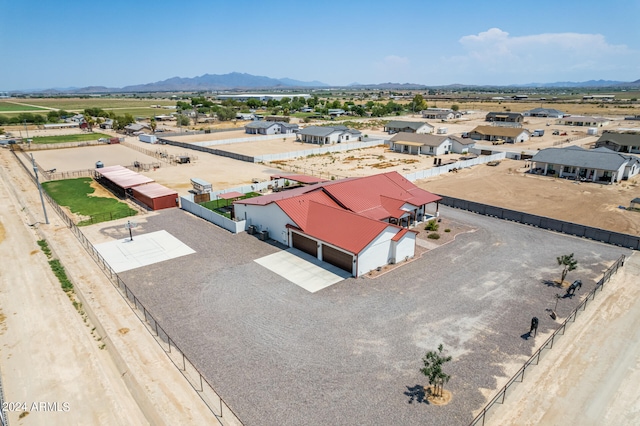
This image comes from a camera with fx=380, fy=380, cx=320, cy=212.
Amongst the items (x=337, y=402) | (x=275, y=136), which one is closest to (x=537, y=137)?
(x=275, y=136)

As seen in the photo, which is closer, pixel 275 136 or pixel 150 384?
pixel 150 384

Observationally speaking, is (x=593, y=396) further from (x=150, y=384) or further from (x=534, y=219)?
(x=534, y=219)

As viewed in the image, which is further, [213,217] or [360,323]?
[213,217]

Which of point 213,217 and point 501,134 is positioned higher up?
point 501,134

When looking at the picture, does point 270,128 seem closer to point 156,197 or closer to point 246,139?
point 246,139

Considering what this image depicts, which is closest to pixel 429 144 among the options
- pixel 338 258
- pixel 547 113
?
pixel 338 258

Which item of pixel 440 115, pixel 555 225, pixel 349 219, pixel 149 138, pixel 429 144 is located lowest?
pixel 555 225

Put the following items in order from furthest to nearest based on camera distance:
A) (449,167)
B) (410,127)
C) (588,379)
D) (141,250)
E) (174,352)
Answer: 1. (410,127)
2. (449,167)
3. (141,250)
4. (174,352)
5. (588,379)

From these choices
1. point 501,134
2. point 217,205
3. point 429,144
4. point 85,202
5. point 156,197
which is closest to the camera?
point 156,197
